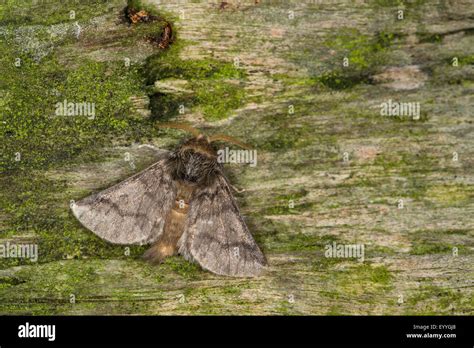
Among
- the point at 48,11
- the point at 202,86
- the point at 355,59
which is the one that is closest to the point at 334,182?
the point at 355,59

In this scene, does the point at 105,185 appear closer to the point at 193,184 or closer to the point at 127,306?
the point at 193,184

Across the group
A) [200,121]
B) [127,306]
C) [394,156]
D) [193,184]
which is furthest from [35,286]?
[394,156]

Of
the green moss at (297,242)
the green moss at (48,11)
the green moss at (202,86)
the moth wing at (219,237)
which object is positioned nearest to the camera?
the moth wing at (219,237)

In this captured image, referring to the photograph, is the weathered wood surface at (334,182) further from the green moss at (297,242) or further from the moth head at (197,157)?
the moth head at (197,157)

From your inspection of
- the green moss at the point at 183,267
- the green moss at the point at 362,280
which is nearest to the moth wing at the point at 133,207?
the green moss at the point at 183,267

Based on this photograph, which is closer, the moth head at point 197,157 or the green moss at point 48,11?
the moth head at point 197,157

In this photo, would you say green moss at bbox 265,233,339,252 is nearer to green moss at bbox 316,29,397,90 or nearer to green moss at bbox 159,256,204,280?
green moss at bbox 159,256,204,280

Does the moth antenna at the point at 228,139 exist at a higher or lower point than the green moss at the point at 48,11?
lower

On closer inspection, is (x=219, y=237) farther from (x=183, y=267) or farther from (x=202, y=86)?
(x=202, y=86)

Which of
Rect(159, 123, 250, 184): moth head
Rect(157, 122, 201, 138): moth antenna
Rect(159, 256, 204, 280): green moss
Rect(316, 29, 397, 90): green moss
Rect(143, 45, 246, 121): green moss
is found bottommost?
Rect(159, 256, 204, 280): green moss

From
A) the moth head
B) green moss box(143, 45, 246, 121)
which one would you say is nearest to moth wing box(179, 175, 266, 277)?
the moth head
